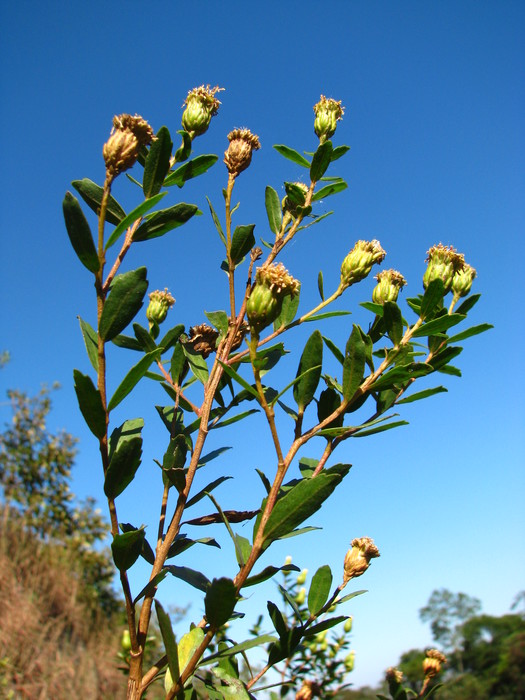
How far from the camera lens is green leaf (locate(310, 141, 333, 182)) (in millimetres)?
1111

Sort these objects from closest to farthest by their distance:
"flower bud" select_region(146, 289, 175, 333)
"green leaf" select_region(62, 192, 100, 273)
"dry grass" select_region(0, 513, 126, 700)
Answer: "green leaf" select_region(62, 192, 100, 273) < "flower bud" select_region(146, 289, 175, 333) < "dry grass" select_region(0, 513, 126, 700)

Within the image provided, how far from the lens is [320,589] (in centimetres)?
104

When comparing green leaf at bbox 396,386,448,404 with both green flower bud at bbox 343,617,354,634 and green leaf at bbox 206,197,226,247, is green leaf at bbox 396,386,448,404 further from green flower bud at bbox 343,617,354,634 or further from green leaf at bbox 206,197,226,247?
green flower bud at bbox 343,617,354,634

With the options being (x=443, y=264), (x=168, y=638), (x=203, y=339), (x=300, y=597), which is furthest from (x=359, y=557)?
(x=300, y=597)

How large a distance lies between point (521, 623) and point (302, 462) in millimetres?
50888

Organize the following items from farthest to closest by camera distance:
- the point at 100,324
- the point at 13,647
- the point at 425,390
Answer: the point at 13,647, the point at 425,390, the point at 100,324

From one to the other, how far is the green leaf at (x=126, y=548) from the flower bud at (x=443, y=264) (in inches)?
31.6

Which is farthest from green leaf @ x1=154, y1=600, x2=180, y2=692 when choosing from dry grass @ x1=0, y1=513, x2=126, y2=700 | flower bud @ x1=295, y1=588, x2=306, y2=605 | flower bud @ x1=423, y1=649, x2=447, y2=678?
dry grass @ x1=0, y1=513, x2=126, y2=700

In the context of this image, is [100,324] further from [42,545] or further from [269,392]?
[42,545]

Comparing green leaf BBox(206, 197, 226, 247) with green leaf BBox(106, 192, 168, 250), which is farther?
green leaf BBox(206, 197, 226, 247)

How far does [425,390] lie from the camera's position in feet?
3.29

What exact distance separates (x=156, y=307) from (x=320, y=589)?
723 millimetres

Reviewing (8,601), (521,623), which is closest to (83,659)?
(8,601)

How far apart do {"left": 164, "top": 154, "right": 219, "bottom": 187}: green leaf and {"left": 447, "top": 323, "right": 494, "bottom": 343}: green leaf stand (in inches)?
24.2
